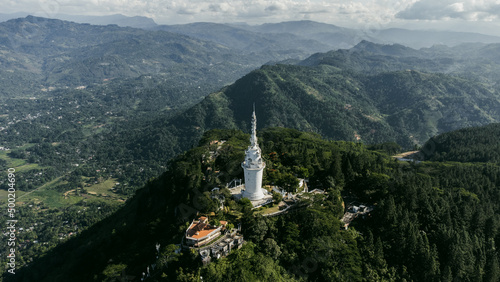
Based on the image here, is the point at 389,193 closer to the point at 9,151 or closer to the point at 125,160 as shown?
the point at 125,160

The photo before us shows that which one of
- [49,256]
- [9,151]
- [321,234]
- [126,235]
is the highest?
[321,234]

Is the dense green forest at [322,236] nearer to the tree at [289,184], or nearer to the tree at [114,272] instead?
the tree at [114,272]

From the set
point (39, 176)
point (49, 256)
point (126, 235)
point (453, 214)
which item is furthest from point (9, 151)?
point (453, 214)

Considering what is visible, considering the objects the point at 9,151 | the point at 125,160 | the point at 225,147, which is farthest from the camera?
the point at 9,151

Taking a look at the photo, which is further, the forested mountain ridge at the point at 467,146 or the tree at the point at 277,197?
the forested mountain ridge at the point at 467,146

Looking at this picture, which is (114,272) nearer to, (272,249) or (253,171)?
(272,249)

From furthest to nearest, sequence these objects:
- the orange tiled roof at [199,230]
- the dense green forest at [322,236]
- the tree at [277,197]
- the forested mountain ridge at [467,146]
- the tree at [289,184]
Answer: the forested mountain ridge at [467,146], the tree at [289,184], the tree at [277,197], the dense green forest at [322,236], the orange tiled roof at [199,230]

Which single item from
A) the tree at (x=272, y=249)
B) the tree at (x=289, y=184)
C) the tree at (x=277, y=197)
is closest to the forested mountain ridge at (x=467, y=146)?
the tree at (x=289, y=184)
